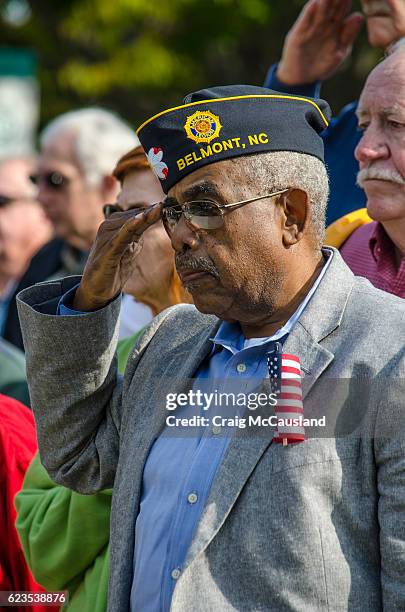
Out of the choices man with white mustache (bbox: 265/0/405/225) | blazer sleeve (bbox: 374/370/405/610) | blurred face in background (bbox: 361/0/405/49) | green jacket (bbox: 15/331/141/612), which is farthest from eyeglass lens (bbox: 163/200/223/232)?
blurred face in background (bbox: 361/0/405/49)

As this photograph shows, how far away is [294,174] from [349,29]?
6.79ft

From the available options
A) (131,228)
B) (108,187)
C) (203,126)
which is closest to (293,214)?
(203,126)

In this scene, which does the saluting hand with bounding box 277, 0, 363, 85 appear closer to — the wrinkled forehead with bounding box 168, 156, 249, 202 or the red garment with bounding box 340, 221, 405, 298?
the red garment with bounding box 340, 221, 405, 298

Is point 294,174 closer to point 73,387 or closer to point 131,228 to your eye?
point 131,228

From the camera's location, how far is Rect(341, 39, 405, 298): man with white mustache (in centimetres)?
346

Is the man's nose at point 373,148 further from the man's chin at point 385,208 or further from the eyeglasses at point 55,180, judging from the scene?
the eyeglasses at point 55,180

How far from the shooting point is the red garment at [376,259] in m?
3.53

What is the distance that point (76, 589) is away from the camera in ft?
10.6

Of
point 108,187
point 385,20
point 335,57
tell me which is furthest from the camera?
point 108,187

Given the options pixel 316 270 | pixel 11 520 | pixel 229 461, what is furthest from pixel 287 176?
pixel 11 520

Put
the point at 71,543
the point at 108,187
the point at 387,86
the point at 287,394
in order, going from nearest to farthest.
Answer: the point at 287,394
the point at 71,543
the point at 387,86
the point at 108,187

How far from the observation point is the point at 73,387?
2.96 m

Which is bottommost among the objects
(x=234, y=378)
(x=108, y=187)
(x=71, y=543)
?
(x=71, y=543)

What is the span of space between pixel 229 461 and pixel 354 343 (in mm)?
394
